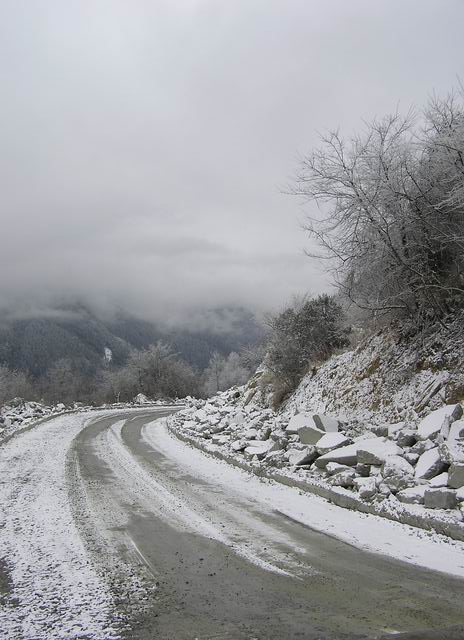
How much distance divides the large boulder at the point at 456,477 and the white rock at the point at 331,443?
3.30 m

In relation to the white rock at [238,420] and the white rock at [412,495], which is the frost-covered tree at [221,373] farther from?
the white rock at [412,495]

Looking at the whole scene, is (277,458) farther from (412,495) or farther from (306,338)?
(306,338)

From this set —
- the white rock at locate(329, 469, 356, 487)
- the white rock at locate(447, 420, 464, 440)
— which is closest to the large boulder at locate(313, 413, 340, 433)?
the white rock at locate(329, 469, 356, 487)

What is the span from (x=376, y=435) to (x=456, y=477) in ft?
11.3

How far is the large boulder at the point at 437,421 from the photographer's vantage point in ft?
30.6

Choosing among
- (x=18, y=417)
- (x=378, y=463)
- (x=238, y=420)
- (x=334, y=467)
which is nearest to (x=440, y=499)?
(x=378, y=463)

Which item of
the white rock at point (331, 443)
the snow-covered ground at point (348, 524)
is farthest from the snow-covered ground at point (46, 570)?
the white rock at point (331, 443)

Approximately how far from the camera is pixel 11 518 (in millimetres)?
7367

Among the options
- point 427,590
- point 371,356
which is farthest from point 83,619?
point 371,356

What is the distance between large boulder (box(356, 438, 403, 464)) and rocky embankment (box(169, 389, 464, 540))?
0.7 inches

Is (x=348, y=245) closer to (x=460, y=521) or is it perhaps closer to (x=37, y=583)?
(x=460, y=521)

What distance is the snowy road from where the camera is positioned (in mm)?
4047

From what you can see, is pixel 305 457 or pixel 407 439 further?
pixel 305 457

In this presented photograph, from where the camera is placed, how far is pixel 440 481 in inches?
301
